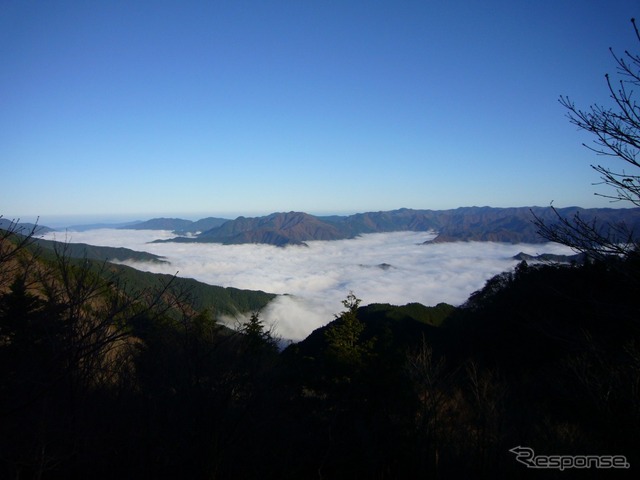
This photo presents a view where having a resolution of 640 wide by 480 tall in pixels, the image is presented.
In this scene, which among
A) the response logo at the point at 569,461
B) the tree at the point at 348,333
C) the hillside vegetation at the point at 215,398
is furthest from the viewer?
the tree at the point at 348,333

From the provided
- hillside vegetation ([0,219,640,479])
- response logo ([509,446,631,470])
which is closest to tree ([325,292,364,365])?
hillside vegetation ([0,219,640,479])

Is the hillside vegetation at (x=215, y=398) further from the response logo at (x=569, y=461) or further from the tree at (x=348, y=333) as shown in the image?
the tree at (x=348, y=333)

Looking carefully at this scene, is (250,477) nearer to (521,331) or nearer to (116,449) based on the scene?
(116,449)

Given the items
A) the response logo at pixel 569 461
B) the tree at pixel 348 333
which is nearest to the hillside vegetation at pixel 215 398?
the response logo at pixel 569 461

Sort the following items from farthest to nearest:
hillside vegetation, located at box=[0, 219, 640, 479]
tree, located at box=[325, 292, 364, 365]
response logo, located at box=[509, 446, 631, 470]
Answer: tree, located at box=[325, 292, 364, 365]
response logo, located at box=[509, 446, 631, 470]
hillside vegetation, located at box=[0, 219, 640, 479]

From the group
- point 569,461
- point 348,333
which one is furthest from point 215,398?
point 348,333

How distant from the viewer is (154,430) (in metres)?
5.56

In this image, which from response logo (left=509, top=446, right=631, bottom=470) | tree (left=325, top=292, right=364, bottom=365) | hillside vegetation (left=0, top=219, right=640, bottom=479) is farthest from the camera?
tree (left=325, top=292, right=364, bottom=365)

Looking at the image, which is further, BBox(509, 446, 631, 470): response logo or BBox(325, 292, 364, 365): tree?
BBox(325, 292, 364, 365): tree

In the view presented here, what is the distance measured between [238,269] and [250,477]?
180 meters

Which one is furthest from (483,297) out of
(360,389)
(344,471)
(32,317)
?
(32,317)

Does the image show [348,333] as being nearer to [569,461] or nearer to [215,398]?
[569,461]

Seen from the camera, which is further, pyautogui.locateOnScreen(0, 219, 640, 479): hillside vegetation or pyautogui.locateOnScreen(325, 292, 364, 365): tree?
pyautogui.locateOnScreen(325, 292, 364, 365): tree

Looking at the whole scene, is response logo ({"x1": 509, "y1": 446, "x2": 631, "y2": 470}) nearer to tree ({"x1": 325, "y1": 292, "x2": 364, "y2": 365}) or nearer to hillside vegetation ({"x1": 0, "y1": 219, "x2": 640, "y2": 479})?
hillside vegetation ({"x1": 0, "y1": 219, "x2": 640, "y2": 479})
